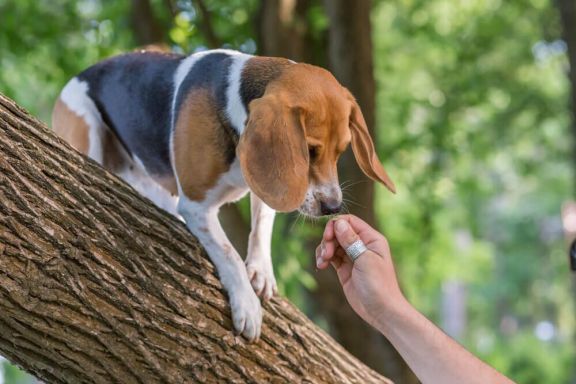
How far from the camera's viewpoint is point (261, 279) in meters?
3.07

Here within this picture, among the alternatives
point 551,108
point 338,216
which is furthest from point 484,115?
point 338,216

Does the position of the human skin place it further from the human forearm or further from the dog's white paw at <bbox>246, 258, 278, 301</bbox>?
the dog's white paw at <bbox>246, 258, 278, 301</bbox>

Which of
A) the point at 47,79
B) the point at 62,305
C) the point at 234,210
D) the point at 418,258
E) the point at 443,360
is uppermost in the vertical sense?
the point at 62,305

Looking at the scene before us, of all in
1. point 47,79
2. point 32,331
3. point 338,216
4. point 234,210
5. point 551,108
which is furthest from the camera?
point 551,108

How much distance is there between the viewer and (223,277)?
2.90m

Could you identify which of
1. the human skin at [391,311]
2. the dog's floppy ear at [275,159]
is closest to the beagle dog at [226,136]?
the dog's floppy ear at [275,159]

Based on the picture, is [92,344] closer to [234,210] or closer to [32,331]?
[32,331]

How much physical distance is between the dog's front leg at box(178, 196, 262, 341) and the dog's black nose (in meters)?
0.40

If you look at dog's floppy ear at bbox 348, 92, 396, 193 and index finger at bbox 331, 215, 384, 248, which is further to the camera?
dog's floppy ear at bbox 348, 92, 396, 193

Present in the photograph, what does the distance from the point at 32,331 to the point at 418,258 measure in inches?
245

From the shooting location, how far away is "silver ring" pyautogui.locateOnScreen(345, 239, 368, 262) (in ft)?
8.84

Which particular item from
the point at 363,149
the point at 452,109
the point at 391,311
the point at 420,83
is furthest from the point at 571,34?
the point at 420,83

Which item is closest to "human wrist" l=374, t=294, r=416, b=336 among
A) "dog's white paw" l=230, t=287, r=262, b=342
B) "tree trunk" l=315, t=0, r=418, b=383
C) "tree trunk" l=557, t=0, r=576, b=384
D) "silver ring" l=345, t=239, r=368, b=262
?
"silver ring" l=345, t=239, r=368, b=262

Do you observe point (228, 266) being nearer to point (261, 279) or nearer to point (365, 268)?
point (261, 279)
